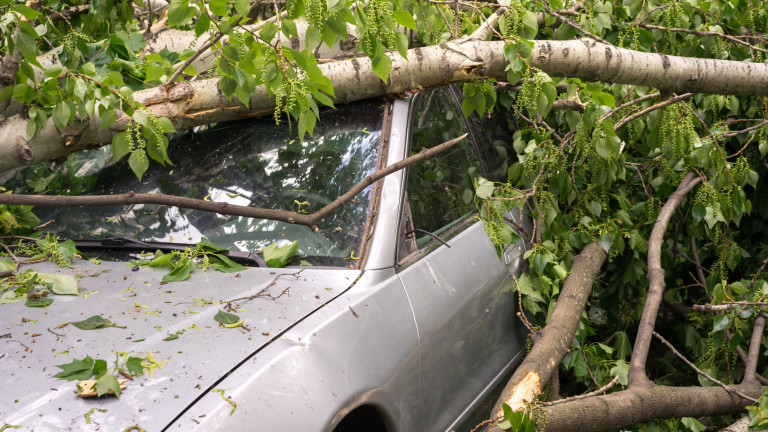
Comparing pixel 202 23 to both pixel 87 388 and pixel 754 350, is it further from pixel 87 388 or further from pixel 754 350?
pixel 754 350

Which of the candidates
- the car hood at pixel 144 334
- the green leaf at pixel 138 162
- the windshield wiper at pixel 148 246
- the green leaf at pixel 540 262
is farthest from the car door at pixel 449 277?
the green leaf at pixel 138 162

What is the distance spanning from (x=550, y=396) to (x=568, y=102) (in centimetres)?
128

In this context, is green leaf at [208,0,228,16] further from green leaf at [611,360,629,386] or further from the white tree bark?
green leaf at [611,360,629,386]

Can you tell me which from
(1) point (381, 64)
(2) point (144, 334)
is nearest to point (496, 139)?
(1) point (381, 64)

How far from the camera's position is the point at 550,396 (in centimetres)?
302

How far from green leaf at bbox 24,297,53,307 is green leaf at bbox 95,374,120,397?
551 millimetres

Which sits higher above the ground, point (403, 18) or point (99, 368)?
point (403, 18)

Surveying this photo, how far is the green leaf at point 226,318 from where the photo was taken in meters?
2.00

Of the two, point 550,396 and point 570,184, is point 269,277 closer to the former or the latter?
point 550,396

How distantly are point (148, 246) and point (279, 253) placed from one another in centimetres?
48

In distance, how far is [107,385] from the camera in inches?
65.4

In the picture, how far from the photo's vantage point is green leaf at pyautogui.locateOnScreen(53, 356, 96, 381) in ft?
5.56

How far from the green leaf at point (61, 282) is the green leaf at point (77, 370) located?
0.48 metres

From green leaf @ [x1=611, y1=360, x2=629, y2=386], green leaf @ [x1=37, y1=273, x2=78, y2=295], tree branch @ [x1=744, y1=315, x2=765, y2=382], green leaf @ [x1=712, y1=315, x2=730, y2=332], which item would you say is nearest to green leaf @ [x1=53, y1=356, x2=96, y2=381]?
green leaf @ [x1=37, y1=273, x2=78, y2=295]
